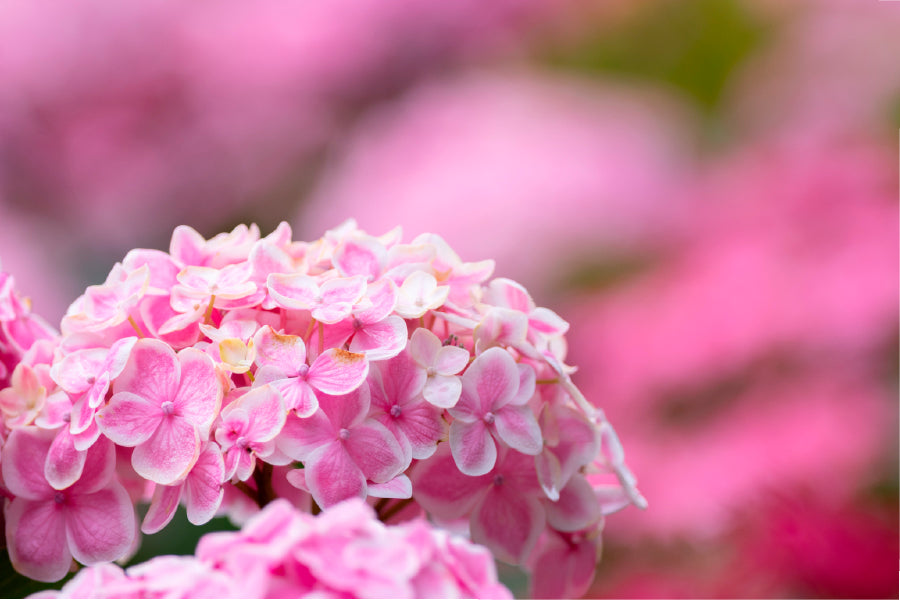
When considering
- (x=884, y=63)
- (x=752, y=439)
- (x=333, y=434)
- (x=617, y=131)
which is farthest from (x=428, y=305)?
(x=884, y=63)

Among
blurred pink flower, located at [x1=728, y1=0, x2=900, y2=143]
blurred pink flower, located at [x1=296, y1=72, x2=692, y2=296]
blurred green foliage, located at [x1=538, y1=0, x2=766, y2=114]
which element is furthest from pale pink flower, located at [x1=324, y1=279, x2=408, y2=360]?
blurred green foliage, located at [x1=538, y1=0, x2=766, y2=114]

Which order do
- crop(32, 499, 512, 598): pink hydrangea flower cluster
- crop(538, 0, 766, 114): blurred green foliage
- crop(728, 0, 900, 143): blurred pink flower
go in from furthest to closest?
crop(538, 0, 766, 114): blurred green foliage < crop(728, 0, 900, 143): blurred pink flower < crop(32, 499, 512, 598): pink hydrangea flower cluster

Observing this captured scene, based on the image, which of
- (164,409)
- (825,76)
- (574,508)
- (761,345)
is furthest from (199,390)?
(825,76)

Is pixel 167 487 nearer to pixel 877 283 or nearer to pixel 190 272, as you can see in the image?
pixel 190 272

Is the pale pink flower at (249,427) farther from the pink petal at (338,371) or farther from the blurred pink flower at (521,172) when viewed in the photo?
the blurred pink flower at (521,172)

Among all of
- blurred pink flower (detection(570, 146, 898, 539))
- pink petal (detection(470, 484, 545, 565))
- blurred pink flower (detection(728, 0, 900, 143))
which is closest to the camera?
pink petal (detection(470, 484, 545, 565))

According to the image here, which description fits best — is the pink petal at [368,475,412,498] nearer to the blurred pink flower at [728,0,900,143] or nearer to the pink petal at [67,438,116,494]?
the pink petal at [67,438,116,494]
